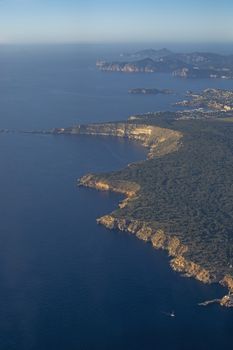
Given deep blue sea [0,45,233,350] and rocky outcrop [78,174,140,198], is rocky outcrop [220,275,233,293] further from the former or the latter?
rocky outcrop [78,174,140,198]

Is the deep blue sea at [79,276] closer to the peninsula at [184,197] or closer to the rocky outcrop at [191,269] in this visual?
the rocky outcrop at [191,269]

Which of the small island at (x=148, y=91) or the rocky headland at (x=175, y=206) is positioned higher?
the small island at (x=148, y=91)

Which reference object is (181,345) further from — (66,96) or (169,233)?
(66,96)

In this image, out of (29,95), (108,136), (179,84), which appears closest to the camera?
(108,136)

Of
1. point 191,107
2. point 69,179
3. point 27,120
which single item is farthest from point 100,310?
point 191,107

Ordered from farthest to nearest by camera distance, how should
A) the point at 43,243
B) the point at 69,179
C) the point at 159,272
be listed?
the point at 69,179
the point at 43,243
the point at 159,272

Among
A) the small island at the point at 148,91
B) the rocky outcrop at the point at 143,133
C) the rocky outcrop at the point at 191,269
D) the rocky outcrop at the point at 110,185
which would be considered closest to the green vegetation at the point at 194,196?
the rocky outcrop at the point at 191,269

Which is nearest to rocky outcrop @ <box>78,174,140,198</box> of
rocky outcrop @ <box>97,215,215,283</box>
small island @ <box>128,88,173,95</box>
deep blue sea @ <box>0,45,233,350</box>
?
deep blue sea @ <box>0,45,233,350</box>
